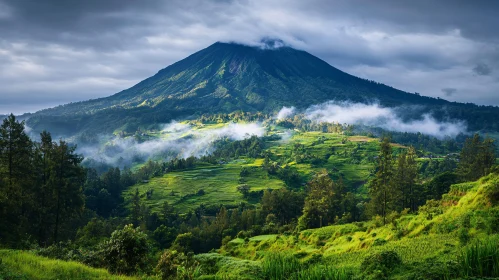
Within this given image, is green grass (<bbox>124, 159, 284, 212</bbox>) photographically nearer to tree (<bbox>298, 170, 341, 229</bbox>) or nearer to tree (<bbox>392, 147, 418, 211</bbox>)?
tree (<bbox>298, 170, 341, 229</bbox>)

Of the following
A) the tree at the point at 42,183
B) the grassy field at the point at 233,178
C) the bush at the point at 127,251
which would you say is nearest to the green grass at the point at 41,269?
the bush at the point at 127,251

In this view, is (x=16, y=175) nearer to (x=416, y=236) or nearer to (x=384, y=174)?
(x=416, y=236)

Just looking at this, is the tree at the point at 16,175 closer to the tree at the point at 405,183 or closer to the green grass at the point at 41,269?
the green grass at the point at 41,269

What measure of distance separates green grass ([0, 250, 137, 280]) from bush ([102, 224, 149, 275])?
2.26m

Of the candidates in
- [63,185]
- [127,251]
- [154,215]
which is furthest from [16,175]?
[154,215]

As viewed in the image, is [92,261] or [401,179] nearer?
[92,261]

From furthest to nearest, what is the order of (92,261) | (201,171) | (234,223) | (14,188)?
(201,171), (234,223), (14,188), (92,261)

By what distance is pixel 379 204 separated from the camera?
61938mm

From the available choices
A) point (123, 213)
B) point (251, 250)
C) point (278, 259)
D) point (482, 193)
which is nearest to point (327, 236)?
point (251, 250)

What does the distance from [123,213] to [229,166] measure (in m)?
75.8

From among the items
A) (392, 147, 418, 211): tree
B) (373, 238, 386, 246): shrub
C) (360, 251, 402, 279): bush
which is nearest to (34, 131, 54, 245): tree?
(373, 238, 386, 246): shrub

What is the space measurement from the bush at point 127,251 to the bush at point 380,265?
9564 mm

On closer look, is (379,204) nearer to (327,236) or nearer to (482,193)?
(327,236)

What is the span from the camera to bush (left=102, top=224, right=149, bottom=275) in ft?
51.1
